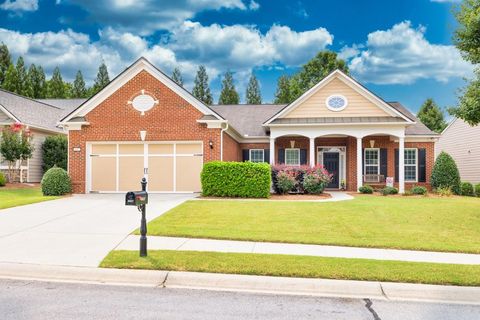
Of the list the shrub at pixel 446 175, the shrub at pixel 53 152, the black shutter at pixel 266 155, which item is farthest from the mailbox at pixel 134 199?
the shrub at pixel 53 152

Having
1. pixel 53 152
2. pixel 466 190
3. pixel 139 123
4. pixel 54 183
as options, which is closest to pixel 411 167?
pixel 466 190

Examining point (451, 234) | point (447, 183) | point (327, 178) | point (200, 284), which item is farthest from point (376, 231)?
point (447, 183)

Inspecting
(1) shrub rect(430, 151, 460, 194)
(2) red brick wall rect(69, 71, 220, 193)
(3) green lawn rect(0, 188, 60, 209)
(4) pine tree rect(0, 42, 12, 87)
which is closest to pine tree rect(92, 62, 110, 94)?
(4) pine tree rect(0, 42, 12, 87)

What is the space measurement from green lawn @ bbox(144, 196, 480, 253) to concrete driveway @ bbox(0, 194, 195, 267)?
99 cm

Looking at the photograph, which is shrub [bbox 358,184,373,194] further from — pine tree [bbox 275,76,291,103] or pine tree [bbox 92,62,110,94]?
pine tree [bbox 92,62,110,94]

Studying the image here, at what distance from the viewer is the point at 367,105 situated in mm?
22062

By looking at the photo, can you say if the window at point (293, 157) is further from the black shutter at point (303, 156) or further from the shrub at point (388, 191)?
the shrub at point (388, 191)

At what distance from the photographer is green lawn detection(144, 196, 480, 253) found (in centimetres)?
943

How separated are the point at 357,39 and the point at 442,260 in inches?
1043

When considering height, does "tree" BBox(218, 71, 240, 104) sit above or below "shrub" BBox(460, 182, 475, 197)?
above

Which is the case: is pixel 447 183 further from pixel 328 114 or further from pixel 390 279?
pixel 390 279

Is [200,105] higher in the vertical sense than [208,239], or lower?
higher

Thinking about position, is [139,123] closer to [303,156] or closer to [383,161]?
[303,156]

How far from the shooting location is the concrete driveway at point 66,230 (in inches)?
301
